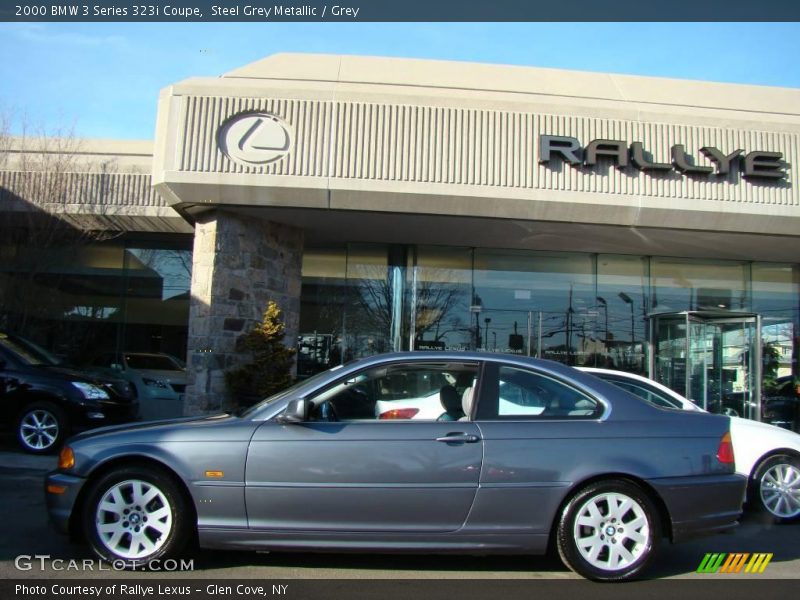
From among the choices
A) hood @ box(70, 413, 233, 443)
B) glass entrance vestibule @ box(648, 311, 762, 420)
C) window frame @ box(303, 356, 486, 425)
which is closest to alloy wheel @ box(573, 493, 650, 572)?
window frame @ box(303, 356, 486, 425)

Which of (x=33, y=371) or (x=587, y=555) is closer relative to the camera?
(x=587, y=555)

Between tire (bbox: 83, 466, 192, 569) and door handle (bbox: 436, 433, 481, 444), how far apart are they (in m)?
1.78

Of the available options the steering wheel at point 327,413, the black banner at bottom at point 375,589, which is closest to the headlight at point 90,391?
the black banner at bottom at point 375,589

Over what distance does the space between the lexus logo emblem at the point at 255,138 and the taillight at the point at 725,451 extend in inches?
304

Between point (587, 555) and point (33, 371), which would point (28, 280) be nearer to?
point (33, 371)

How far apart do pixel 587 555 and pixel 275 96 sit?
8476mm

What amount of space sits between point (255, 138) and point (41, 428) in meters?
5.14

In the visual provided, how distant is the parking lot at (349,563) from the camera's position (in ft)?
15.2

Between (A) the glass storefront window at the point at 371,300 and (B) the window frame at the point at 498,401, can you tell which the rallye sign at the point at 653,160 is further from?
(B) the window frame at the point at 498,401

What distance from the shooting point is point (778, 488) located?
280 inches

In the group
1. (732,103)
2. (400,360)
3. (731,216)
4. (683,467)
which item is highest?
(732,103)

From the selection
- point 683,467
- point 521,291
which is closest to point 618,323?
point 521,291

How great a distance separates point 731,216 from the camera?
1107 centimetres

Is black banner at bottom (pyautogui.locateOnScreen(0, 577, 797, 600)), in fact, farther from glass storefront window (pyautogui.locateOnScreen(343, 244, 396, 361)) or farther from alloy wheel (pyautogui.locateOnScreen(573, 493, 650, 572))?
glass storefront window (pyautogui.locateOnScreen(343, 244, 396, 361))
